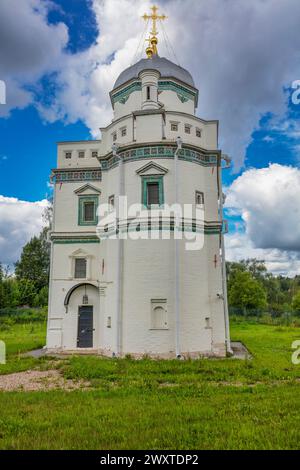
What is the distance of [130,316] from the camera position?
15.0m

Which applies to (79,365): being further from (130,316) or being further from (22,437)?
(22,437)

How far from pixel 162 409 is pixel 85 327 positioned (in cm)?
1008

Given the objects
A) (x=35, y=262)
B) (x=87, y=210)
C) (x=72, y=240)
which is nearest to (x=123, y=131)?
(x=87, y=210)

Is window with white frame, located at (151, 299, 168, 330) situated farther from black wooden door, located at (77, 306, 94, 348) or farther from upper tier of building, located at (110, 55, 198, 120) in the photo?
upper tier of building, located at (110, 55, 198, 120)

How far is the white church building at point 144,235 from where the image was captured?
591 inches

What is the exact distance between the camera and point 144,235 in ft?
51.2

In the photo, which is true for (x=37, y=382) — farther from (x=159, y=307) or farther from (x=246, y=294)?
(x=246, y=294)

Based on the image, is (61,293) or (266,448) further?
(61,293)

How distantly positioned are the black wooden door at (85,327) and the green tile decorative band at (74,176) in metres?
6.29

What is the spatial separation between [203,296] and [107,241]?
491cm

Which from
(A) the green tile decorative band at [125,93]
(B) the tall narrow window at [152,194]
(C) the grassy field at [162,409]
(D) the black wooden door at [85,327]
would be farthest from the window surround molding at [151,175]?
(C) the grassy field at [162,409]

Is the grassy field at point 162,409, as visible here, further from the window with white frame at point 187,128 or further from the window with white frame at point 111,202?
the window with white frame at point 187,128

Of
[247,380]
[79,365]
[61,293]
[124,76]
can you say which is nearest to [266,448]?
[247,380]
